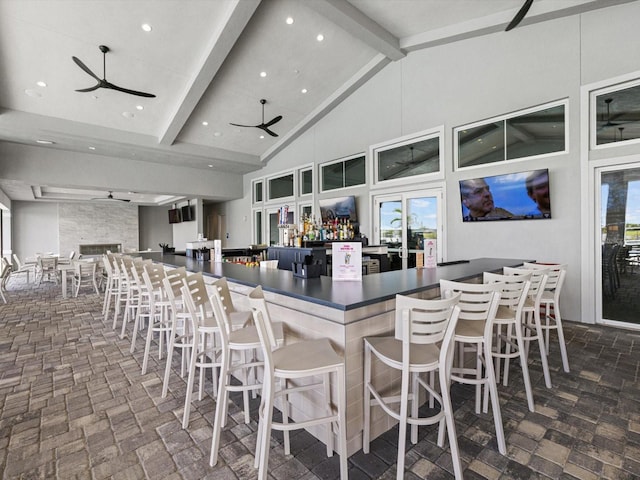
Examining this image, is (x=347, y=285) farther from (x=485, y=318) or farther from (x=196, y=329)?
(x=196, y=329)

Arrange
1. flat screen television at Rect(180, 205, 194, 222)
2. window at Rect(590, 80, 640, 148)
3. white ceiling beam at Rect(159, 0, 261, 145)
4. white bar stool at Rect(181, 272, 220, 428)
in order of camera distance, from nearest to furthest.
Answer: white bar stool at Rect(181, 272, 220, 428), window at Rect(590, 80, 640, 148), white ceiling beam at Rect(159, 0, 261, 145), flat screen television at Rect(180, 205, 194, 222)

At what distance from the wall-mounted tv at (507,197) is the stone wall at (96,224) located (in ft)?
45.7

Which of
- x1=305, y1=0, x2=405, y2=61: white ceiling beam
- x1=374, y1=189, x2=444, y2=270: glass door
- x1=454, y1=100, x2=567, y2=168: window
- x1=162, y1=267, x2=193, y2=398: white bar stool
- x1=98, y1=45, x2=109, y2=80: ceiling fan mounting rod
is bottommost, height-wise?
x1=162, y1=267, x2=193, y2=398: white bar stool

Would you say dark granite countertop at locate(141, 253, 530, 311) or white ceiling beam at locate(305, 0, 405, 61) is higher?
white ceiling beam at locate(305, 0, 405, 61)

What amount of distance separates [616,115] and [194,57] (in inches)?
250

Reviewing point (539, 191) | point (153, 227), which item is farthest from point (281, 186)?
point (153, 227)

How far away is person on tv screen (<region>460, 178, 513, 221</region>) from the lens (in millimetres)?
4918

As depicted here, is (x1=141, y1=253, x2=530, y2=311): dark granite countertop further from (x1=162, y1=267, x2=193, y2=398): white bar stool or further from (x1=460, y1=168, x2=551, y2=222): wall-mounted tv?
(x1=460, y1=168, x2=551, y2=222): wall-mounted tv

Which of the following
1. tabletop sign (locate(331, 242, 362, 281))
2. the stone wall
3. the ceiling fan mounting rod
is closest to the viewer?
tabletop sign (locate(331, 242, 362, 281))

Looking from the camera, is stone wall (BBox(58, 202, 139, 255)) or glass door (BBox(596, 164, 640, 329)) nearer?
glass door (BBox(596, 164, 640, 329))

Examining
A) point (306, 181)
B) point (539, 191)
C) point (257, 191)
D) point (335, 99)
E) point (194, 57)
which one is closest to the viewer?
point (539, 191)

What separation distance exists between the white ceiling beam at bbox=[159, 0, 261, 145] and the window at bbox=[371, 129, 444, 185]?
335 centimetres

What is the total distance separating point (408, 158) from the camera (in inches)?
241

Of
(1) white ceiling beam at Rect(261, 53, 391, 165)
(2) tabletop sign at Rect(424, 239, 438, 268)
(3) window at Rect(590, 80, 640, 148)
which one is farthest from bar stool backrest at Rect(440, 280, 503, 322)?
(1) white ceiling beam at Rect(261, 53, 391, 165)
